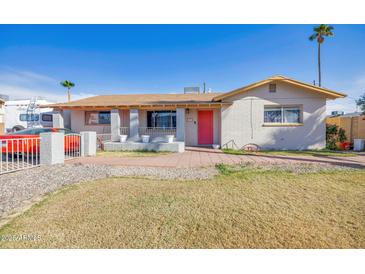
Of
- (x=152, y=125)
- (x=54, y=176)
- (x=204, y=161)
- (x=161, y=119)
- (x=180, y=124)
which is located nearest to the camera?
(x=54, y=176)

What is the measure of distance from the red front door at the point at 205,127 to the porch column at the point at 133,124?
4.30 metres

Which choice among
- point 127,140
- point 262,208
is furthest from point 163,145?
point 262,208

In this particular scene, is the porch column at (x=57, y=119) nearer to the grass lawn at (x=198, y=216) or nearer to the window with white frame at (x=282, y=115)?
the grass lawn at (x=198, y=216)

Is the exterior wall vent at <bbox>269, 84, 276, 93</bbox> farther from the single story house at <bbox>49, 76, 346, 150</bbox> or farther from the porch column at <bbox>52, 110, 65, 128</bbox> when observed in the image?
the porch column at <bbox>52, 110, 65, 128</bbox>

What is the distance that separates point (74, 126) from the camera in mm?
13438

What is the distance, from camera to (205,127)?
12.3 meters

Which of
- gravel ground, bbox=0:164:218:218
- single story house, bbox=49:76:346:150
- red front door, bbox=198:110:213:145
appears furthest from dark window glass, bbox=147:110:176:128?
gravel ground, bbox=0:164:218:218

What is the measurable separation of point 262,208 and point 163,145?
7.42m

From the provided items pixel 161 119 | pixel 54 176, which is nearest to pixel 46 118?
pixel 161 119

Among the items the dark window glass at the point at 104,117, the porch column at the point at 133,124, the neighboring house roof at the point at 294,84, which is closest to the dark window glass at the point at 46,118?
the dark window glass at the point at 104,117

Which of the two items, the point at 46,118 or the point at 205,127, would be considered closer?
the point at 205,127

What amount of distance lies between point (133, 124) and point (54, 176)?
22.1ft

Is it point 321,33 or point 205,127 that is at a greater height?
point 321,33

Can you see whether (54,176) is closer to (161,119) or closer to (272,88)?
(161,119)
